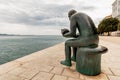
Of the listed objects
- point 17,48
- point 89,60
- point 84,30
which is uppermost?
point 84,30

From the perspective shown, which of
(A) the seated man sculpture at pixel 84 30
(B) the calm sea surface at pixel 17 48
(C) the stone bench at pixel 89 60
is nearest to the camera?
(C) the stone bench at pixel 89 60

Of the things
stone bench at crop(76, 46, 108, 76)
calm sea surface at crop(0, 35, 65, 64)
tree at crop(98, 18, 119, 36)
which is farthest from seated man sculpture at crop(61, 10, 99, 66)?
tree at crop(98, 18, 119, 36)

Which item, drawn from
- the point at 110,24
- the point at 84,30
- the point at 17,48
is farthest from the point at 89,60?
the point at 110,24

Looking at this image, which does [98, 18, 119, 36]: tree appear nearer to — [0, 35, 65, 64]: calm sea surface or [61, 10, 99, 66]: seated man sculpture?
[0, 35, 65, 64]: calm sea surface

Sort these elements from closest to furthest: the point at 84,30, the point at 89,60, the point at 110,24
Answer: the point at 89,60
the point at 84,30
the point at 110,24

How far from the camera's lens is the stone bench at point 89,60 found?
2.77 meters

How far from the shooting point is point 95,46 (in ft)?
9.71

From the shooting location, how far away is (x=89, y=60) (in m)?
2.83

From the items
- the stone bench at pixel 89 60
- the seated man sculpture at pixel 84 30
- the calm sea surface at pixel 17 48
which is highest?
the seated man sculpture at pixel 84 30

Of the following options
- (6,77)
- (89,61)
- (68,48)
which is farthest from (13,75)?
(89,61)

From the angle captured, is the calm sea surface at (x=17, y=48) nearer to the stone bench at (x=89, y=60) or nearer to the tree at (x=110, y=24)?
the stone bench at (x=89, y=60)

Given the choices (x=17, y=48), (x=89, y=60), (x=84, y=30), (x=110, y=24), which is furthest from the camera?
(x=110, y=24)

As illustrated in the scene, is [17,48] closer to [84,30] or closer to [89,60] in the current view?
[84,30]

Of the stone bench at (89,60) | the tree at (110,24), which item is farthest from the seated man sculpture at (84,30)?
the tree at (110,24)
